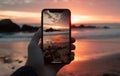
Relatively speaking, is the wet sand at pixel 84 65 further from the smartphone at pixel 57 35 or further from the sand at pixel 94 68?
the smartphone at pixel 57 35

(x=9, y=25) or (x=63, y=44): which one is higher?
(x=63, y=44)

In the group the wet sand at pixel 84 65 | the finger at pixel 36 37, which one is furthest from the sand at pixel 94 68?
the finger at pixel 36 37

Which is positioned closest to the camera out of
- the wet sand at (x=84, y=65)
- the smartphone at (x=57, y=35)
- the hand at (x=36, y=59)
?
the hand at (x=36, y=59)

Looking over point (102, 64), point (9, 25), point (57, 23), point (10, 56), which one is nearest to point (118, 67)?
point (102, 64)

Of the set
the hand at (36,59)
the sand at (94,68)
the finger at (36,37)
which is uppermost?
the finger at (36,37)

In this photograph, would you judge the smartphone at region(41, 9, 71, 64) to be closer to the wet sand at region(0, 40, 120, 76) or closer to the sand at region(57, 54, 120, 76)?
the wet sand at region(0, 40, 120, 76)

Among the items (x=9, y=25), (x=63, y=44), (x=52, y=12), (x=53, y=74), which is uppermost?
(x=52, y=12)

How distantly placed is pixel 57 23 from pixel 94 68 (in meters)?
9.44

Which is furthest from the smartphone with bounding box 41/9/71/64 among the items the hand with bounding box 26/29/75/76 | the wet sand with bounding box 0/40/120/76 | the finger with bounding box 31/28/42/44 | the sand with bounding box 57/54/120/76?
the sand with bounding box 57/54/120/76

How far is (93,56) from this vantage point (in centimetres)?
1500

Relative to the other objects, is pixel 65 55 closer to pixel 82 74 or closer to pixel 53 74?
pixel 53 74

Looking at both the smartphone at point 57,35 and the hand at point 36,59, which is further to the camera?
the smartphone at point 57,35

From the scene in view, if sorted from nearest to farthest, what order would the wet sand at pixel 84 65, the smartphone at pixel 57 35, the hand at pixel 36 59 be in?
the hand at pixel 36 59 < the smartphone at pixel 57 35 < the wet sand at pixel 84 65

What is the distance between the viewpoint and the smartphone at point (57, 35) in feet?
A: 9.67
